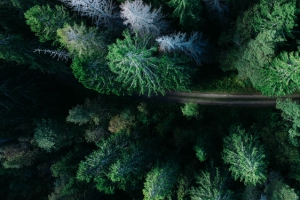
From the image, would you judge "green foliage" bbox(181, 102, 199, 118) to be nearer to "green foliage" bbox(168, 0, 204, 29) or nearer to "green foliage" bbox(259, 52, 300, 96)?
"green foliage" bbox(259, 52, 300, 96)

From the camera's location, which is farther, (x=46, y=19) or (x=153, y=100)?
(x=153, y=100)

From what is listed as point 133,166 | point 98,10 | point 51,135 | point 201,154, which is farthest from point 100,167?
point 98,10

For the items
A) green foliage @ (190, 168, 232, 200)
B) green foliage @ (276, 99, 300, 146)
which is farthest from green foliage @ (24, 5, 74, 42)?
green foliage @ (276, 99, 300, 146)

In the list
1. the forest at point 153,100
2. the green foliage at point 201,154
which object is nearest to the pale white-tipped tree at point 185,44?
the forest at point 153,100

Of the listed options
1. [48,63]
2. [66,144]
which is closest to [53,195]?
[66,144]

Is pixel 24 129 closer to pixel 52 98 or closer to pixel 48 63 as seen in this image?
pixel 52 98

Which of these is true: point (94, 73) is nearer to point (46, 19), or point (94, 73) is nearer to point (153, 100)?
point (46, 19)
